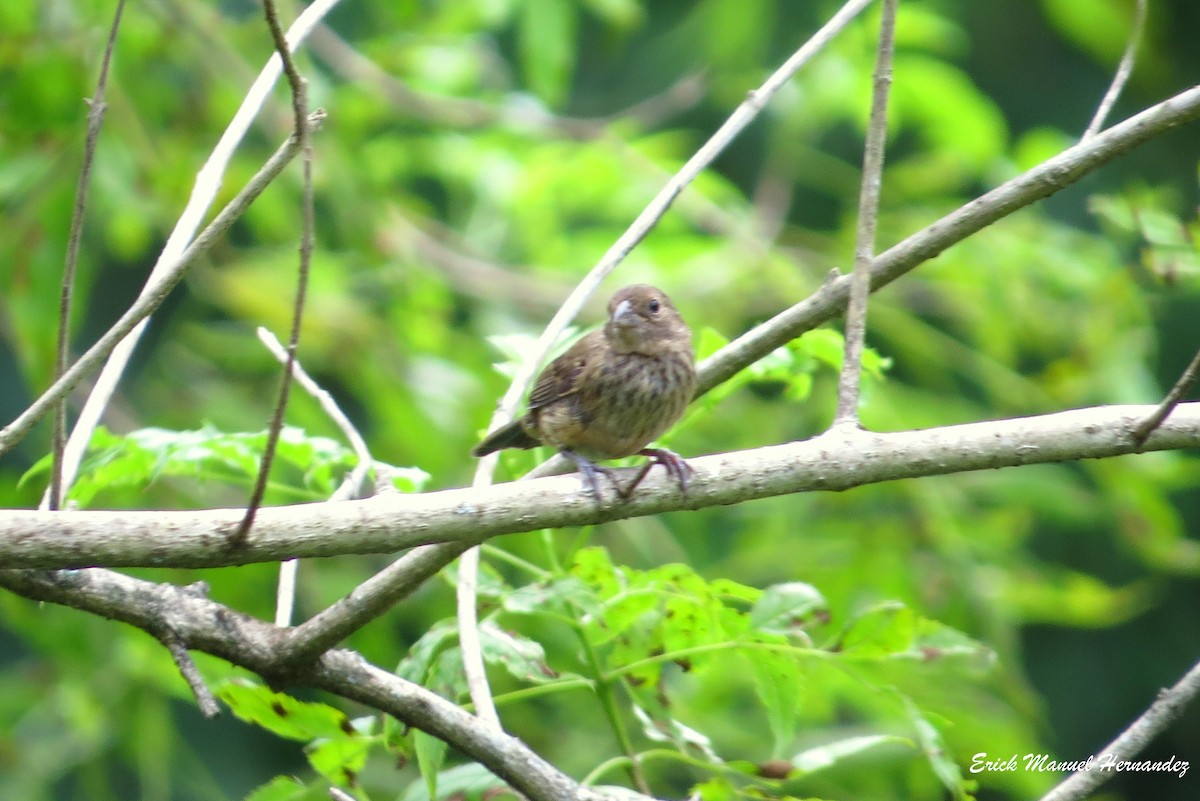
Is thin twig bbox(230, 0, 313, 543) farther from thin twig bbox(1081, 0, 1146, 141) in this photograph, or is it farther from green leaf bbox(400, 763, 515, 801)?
thin twig bbox(1081, 0, 1146, 141)

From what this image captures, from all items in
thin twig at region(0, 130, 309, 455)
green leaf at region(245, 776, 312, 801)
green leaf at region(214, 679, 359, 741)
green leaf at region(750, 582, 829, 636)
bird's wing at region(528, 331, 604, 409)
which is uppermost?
bird's wing at region(528, 331, 604, 409)

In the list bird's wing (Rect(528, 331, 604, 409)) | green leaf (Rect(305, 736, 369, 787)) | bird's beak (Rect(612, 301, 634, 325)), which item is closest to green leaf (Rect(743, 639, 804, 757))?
green leaf (Rect(305, 736, 369, 787))

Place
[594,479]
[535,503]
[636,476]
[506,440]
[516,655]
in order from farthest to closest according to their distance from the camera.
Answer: [506,440], [516,655], [636,476], [594,479], [535,503]

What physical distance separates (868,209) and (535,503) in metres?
1.00

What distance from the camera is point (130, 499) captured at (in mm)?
4527

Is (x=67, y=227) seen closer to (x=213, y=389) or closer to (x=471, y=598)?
(x=213, y=389)

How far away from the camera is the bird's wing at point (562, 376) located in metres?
3.90

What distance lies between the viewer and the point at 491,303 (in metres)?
6.73

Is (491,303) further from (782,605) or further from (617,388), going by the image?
(782,605)

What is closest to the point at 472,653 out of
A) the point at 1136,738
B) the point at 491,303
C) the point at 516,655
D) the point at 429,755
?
the point at 516,655

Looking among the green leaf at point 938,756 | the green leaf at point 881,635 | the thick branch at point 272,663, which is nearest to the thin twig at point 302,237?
the thick branch at point 272,663

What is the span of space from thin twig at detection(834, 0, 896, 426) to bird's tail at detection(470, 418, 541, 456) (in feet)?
2.96

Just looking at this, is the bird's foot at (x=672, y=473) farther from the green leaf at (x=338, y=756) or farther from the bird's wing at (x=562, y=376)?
the bird's wing at (x=562, y=376)

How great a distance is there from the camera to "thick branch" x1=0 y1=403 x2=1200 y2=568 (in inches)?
80.4
